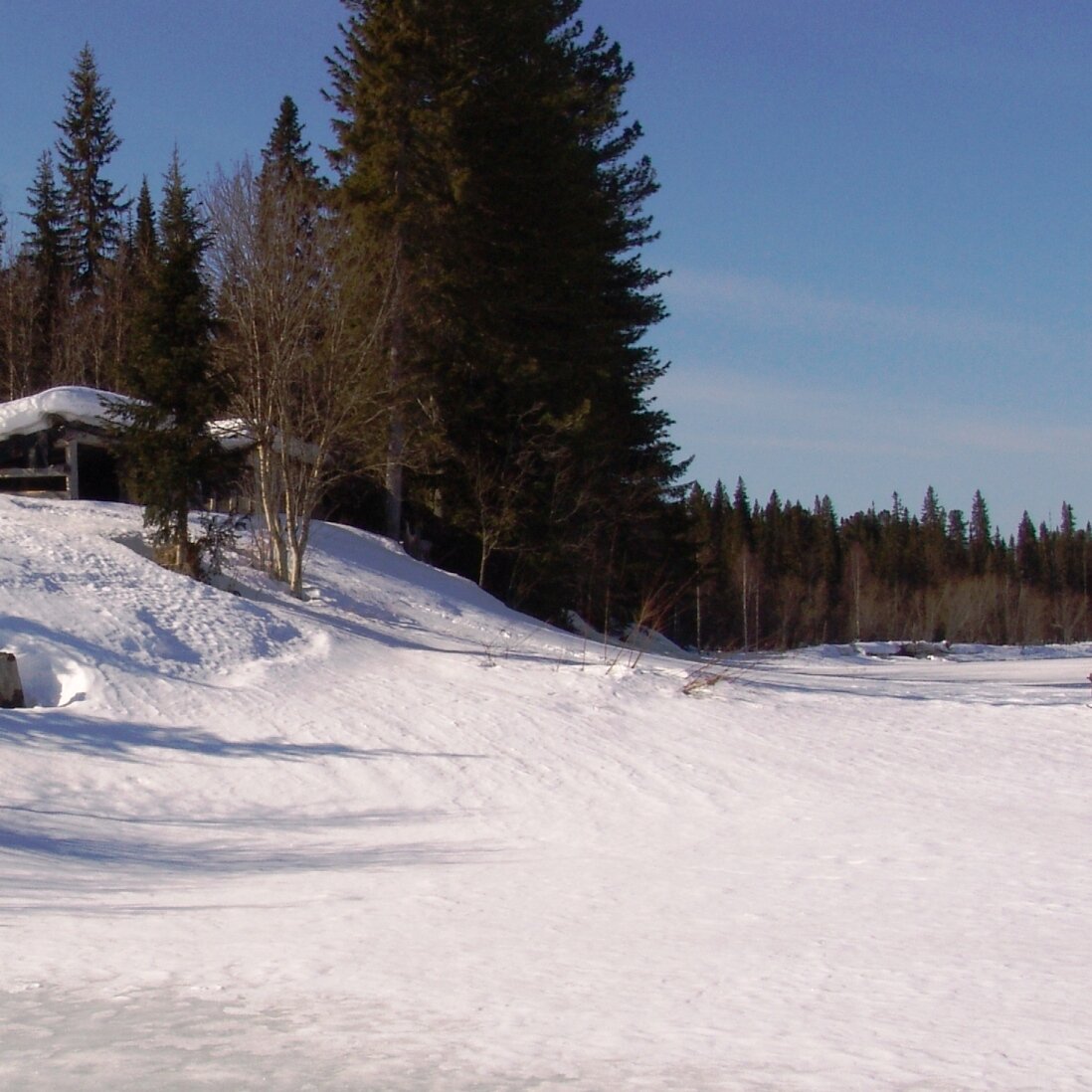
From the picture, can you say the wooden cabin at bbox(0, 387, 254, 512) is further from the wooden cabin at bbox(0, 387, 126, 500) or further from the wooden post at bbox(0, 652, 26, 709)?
the wooden post at bbox(0, 652, 26, 709)

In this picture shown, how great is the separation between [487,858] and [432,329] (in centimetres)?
1992

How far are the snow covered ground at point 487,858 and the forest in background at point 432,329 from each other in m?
3.21

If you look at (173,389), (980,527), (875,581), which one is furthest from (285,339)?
(980,527)

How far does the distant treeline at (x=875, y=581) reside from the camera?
85000 millimetres

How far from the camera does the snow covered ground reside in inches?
207

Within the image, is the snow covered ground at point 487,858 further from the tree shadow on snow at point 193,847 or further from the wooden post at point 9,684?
the wooden post at point 9,684

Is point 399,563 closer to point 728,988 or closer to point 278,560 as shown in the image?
point 278,560

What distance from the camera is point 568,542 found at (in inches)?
1216

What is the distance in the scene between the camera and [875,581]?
102 meters

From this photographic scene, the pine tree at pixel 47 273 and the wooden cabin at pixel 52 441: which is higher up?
the pine tree at pixel 47 273

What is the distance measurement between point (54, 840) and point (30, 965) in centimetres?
428

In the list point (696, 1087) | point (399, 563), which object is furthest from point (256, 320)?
point (696, 1087)

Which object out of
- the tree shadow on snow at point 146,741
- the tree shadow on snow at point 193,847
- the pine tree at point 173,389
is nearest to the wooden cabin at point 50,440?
the pine tree at point 173,389

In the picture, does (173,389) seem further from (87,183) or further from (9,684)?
(87,183)
